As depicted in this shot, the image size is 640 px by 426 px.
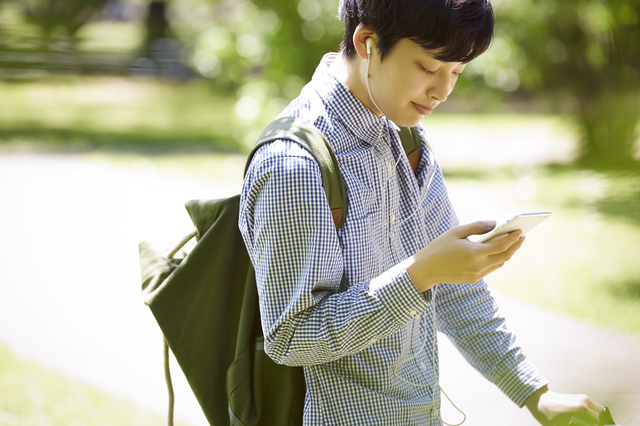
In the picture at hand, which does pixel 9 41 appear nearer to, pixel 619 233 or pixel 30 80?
pixel 30 80

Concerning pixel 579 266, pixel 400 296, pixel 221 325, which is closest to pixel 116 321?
pixel 221 325

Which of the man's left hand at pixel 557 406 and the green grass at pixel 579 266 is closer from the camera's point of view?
the man's left hand at pixel 557 406

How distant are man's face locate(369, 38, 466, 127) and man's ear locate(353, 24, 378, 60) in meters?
0.02

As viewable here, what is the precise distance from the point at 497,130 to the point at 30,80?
13.8 m

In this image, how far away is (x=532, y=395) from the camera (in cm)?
173

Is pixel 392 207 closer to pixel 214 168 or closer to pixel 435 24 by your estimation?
pixel 435 24

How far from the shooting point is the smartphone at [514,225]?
1.28 meters

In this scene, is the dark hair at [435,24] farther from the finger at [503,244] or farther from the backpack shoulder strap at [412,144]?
the finger at [503,244]

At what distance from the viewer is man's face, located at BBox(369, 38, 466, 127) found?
4.96 ft

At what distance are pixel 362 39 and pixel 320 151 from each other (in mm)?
320

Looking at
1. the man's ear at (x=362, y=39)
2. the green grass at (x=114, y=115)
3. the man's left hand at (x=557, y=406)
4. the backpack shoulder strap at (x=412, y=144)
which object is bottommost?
the green grass at (x=114, y=115)

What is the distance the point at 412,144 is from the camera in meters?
1.79

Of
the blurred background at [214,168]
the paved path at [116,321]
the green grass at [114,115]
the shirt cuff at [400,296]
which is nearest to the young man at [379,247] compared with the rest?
the shirt cuff at [400,296]

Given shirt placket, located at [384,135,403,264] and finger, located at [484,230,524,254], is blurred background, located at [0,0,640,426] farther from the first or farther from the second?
shirt placket, located at [384,135,403,264]
